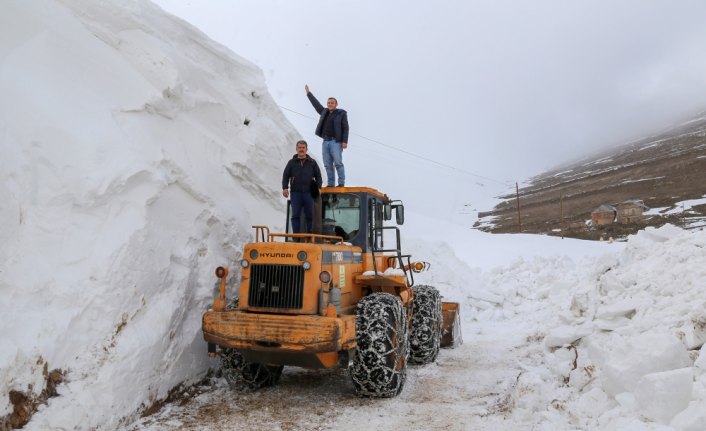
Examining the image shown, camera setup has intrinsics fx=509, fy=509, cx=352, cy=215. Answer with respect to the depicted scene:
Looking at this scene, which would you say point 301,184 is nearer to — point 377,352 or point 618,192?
point 377,352

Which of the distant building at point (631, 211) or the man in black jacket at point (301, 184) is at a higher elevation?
the distant building at point (631, 211)

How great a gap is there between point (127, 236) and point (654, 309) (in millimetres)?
6279

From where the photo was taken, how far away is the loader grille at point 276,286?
6.09 m

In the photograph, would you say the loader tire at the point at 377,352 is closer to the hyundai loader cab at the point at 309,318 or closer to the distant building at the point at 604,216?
the hyundai loader cab at the point at 309,318

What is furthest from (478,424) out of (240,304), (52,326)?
(52,326)

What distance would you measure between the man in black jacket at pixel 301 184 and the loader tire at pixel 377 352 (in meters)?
1.75

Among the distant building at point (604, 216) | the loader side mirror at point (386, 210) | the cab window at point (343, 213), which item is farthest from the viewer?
the distant building at point (604, 216)

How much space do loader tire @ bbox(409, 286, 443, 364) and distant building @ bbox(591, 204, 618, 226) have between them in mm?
41296

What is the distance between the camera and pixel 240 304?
630 cm

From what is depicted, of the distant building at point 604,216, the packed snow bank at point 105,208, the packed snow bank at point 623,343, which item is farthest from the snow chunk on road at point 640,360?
the distant building at point 604,216

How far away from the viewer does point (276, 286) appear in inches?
243

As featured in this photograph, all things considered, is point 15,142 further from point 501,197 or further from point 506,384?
point 501,197

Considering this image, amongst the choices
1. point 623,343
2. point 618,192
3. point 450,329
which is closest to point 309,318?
point 623,343

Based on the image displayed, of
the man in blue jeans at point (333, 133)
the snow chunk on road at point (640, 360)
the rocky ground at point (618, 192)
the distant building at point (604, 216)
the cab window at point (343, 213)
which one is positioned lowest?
the snow chunk on road at point (640, 360)
